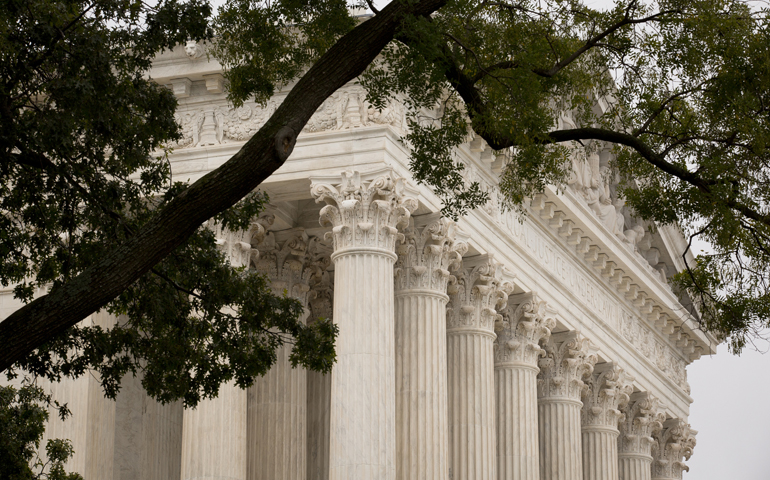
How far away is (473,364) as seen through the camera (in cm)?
3186

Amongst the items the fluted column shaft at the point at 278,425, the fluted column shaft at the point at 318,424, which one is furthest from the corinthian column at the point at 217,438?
the fluted column shaft at the point at 318,424

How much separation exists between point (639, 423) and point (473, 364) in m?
16.3

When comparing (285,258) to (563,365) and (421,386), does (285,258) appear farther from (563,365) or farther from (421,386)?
(563,365)

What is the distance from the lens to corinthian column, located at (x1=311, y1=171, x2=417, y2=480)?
25969 mm

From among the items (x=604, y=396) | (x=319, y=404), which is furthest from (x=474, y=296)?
(x=604, y=396)

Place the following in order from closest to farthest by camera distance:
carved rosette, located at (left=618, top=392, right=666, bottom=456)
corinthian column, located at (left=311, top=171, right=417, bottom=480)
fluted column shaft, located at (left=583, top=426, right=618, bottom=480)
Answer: corinthian column, located at (left=311, top=171, right=417, bottom=480), fluted column shaft, located at (left=583, top=426, right=618, bottom=480), carved rosette, located at (left=618, top=392, right=666, bottom=456)

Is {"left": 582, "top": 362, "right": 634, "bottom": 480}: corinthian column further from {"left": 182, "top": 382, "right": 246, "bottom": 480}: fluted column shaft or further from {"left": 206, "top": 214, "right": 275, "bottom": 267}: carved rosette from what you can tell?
{"left": 182, "top": 382, "right": 246, "bottom": 480}: fluted column shaft

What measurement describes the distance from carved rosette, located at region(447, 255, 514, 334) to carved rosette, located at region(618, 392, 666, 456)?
1523 cm

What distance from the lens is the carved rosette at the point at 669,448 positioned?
50.7 m

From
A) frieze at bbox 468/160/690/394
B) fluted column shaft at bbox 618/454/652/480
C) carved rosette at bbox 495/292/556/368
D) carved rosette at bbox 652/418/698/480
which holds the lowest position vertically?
fluted column shaft at bbox 618/454/652/480

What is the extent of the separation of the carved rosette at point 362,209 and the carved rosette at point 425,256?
1.78 m

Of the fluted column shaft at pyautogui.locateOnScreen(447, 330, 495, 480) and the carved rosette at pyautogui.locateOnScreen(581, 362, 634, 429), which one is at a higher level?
the carved rosette at pyautogui.locateOnScreen(581, 362, 634, 429)

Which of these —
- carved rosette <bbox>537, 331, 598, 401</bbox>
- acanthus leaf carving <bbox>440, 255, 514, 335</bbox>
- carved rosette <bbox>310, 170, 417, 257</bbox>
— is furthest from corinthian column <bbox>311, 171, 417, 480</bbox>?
carved rosette <bbox>537, 331, 598, 401</bbox>

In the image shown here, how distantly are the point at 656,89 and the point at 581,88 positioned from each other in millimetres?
1230
